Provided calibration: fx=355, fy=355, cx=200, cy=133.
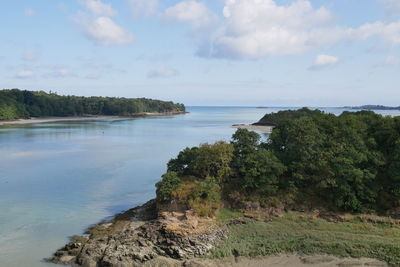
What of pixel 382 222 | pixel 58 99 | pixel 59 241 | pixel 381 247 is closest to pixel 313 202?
pixel 382 222

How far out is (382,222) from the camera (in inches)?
717

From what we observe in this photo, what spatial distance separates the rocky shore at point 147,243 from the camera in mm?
15695

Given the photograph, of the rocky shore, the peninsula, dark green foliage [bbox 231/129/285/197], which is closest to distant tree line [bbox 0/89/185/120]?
the peninsula

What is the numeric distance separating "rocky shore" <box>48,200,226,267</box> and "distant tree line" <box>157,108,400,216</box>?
1543mm

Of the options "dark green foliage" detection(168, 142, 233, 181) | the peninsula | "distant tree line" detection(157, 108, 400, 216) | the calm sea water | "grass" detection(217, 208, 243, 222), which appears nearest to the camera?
the peninsula

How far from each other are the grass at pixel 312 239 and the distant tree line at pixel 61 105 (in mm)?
98786

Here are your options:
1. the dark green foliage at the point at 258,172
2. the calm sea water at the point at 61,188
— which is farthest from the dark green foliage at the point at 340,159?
the calm sea water at the point at 61,188

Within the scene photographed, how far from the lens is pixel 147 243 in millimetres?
16641

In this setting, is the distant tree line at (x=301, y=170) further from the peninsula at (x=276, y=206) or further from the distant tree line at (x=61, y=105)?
the distant tree line at (x=61, y=105)

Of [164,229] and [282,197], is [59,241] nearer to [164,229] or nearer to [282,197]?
[164,229]

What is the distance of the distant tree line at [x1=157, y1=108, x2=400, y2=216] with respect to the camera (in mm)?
19484

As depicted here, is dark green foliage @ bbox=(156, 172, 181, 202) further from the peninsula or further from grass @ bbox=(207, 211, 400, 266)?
grass @ bbox=(207, 211, 400, 266)

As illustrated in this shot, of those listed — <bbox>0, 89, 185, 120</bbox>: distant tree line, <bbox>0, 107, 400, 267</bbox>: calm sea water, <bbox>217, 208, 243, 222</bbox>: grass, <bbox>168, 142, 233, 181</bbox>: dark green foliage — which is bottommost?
<bbox>0, 107, 400, 267</bbox>: calm sea water

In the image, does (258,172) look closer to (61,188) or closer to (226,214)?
(226,214)
